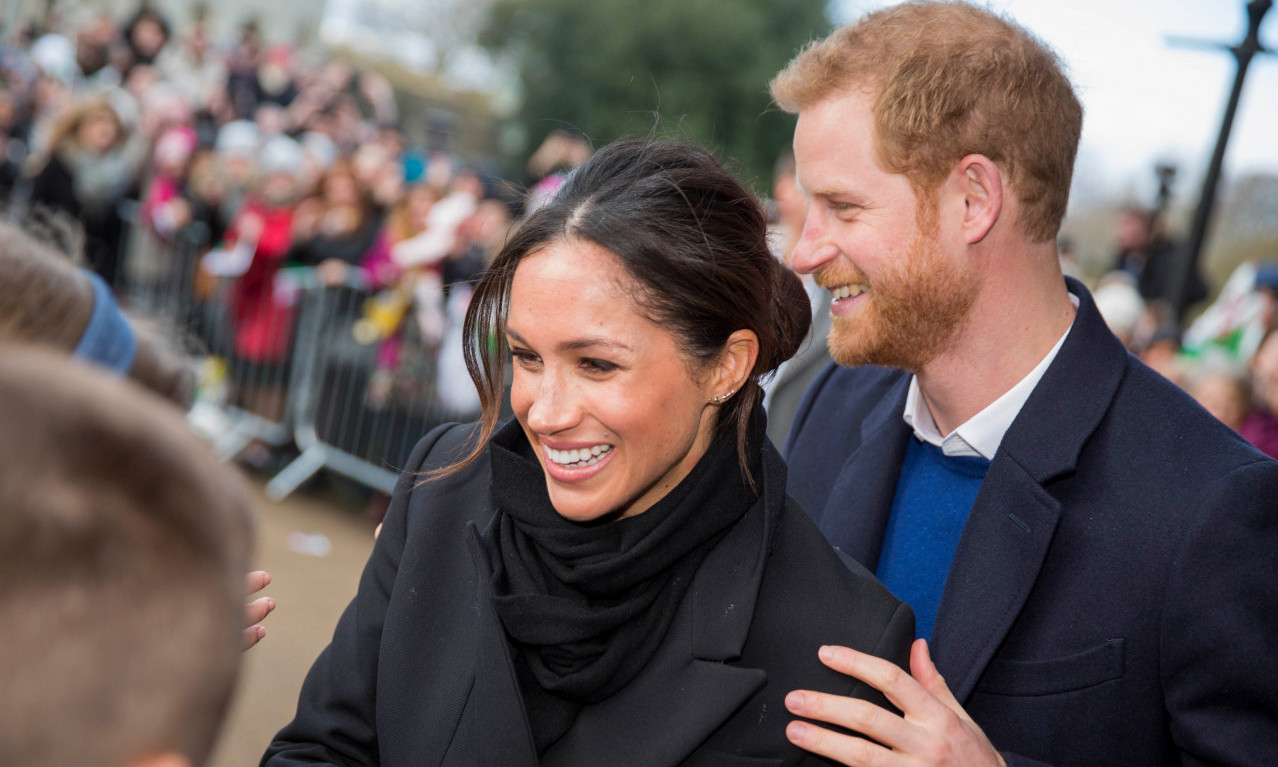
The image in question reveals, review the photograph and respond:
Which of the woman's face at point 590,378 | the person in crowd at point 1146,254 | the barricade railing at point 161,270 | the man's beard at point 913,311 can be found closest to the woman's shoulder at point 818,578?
the woman's face at point 590,378

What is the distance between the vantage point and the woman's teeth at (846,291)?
2.63m

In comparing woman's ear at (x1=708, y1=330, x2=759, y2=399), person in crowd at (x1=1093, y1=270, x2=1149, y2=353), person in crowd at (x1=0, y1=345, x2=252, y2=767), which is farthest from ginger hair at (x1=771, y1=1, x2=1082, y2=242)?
person in crowd at (x1=1093, y1=270, x2=1149, y2=353)

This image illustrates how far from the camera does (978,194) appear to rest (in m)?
2.53

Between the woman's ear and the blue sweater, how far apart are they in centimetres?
58

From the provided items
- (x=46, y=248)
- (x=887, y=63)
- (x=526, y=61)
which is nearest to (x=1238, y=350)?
(x=887, y=63)

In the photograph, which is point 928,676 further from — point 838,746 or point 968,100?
point 968,100

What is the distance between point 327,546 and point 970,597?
5.60 m

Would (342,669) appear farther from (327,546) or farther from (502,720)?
(327,546)

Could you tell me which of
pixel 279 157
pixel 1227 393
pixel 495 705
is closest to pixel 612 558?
pixel 495 705

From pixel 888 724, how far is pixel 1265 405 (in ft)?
15.8

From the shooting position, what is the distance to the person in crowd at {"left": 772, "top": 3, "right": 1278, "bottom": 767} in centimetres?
201

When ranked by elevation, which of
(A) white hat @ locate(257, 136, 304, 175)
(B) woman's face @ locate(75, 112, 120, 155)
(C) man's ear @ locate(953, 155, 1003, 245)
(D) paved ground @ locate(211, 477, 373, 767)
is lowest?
(D) paved ground @ locate(211, 477, 373, 767)

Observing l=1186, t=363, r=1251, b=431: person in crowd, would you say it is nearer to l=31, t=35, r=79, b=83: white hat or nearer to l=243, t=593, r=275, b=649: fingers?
l=243, t=593, r=275, b=649: fingers

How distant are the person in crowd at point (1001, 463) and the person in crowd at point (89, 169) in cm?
858
